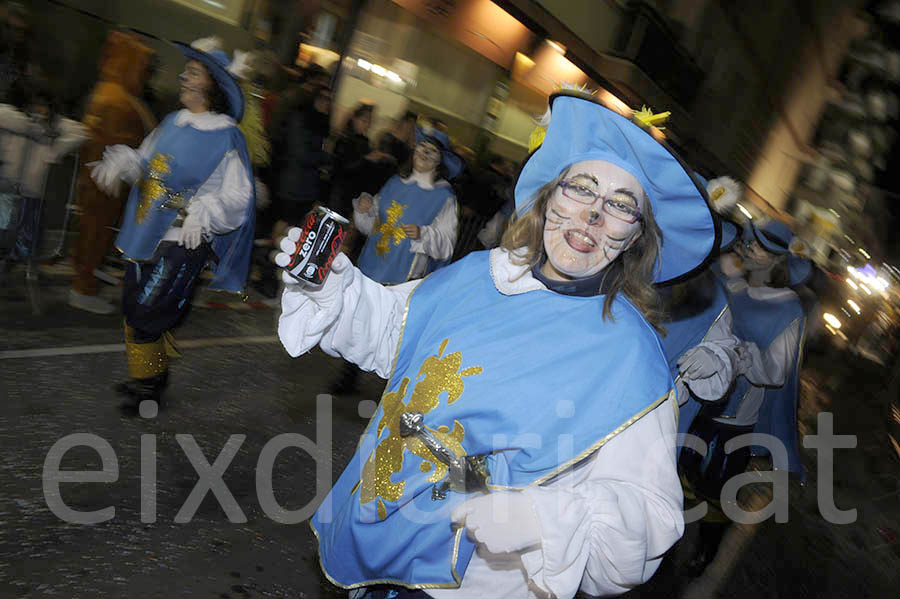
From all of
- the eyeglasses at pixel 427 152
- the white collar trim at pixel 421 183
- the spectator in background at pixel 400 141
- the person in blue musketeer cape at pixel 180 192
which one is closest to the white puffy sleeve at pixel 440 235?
the white collar trim at pixel 421 183

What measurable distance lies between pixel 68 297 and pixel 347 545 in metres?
4.72

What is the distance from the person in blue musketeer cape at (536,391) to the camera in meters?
1.58

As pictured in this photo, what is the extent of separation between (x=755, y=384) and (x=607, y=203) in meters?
3.10

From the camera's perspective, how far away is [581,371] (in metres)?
1.80

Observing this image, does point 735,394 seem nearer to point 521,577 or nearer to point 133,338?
point 521,577

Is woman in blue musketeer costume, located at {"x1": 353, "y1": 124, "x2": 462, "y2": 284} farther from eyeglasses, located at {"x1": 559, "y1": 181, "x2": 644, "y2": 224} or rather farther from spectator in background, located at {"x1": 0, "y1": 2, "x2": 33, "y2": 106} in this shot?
eyeglasses, located at {"x1": 559, "y1": 181, "x2": 644, "y2": 224}

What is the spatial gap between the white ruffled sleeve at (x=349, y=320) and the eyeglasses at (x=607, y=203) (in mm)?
569

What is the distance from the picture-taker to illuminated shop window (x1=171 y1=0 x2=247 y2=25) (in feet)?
29.6

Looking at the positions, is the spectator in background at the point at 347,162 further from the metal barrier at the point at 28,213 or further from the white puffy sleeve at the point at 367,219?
the metal barrier at the point at 28,213

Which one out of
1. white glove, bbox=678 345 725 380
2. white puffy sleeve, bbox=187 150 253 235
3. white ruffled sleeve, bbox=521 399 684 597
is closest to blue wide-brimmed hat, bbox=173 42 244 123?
white puffy sleeve, bbox=187 150 253 235

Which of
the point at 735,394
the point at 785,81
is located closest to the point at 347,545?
the point at 735,394

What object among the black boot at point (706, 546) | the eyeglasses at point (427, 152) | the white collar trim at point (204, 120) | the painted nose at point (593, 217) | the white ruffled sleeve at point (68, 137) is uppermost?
the painted nose at point (593, 217)

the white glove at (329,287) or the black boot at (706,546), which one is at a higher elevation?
the white glove at (329,287)

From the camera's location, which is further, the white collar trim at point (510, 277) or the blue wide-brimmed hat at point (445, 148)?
the blue wide-brimmed hat at point (445, 148)
